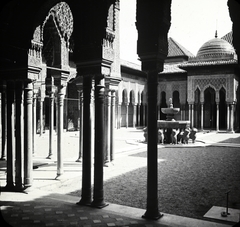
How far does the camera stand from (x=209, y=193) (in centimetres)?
700

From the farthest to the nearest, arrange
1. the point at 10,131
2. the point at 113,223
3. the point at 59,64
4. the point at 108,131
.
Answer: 1. the point at 108,131
2. the point at 59,64
3. the point at 10,131
4. the point at 113,223

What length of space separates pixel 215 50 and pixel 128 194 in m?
27.5

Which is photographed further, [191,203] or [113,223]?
[191,203]

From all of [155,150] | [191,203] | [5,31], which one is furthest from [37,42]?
[191,203]

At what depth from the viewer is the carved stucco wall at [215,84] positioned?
2928 cm

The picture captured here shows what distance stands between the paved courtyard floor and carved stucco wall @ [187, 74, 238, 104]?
60.0 feet

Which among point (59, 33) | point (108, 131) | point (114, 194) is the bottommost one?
point (114, 194)

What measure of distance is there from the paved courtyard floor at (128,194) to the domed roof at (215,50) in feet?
67.8

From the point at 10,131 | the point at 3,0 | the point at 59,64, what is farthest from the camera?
the point at 59,64

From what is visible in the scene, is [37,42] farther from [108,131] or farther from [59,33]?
[108,131]

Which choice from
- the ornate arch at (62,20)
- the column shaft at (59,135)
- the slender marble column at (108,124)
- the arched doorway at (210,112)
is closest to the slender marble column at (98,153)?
the column shaft at (59,135)

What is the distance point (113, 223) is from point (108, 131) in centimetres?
563

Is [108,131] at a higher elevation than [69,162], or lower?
higher

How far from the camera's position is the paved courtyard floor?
194 inches
